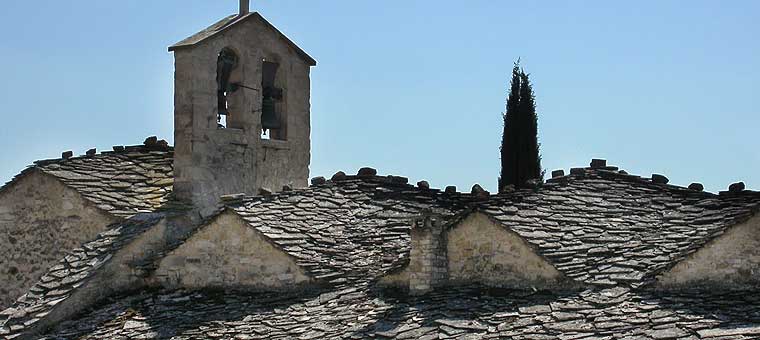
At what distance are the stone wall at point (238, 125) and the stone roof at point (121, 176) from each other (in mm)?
741

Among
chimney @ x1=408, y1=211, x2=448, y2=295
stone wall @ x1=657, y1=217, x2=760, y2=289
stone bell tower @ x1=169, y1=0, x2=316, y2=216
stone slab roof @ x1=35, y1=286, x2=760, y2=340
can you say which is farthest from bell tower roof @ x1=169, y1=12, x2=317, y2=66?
stone wall @ x1=657, y1=217, x2=760, y2=289

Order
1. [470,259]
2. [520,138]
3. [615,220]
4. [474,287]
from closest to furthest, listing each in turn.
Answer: [474,287]
[470,259]
[615,220]
[520,138]

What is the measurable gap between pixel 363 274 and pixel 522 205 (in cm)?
250

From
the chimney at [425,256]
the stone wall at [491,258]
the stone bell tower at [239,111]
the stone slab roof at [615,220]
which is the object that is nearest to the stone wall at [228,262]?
the stone bell tower at [239,111]

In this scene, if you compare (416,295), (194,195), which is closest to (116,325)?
(194,195)

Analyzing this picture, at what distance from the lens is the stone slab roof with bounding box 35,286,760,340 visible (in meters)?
14.6

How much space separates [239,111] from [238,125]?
24cm

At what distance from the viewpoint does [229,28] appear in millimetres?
21297

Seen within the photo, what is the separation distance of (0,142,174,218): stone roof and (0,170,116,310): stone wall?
189 mm

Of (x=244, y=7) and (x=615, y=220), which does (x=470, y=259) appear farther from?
(x=244, y=7)

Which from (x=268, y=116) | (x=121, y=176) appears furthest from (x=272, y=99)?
(x=121, y=176)

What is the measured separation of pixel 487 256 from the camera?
17.2 metres

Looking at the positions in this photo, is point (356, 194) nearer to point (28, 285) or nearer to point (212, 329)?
point (212, 329)

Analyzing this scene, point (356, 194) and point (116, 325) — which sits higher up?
point (356, 194)
